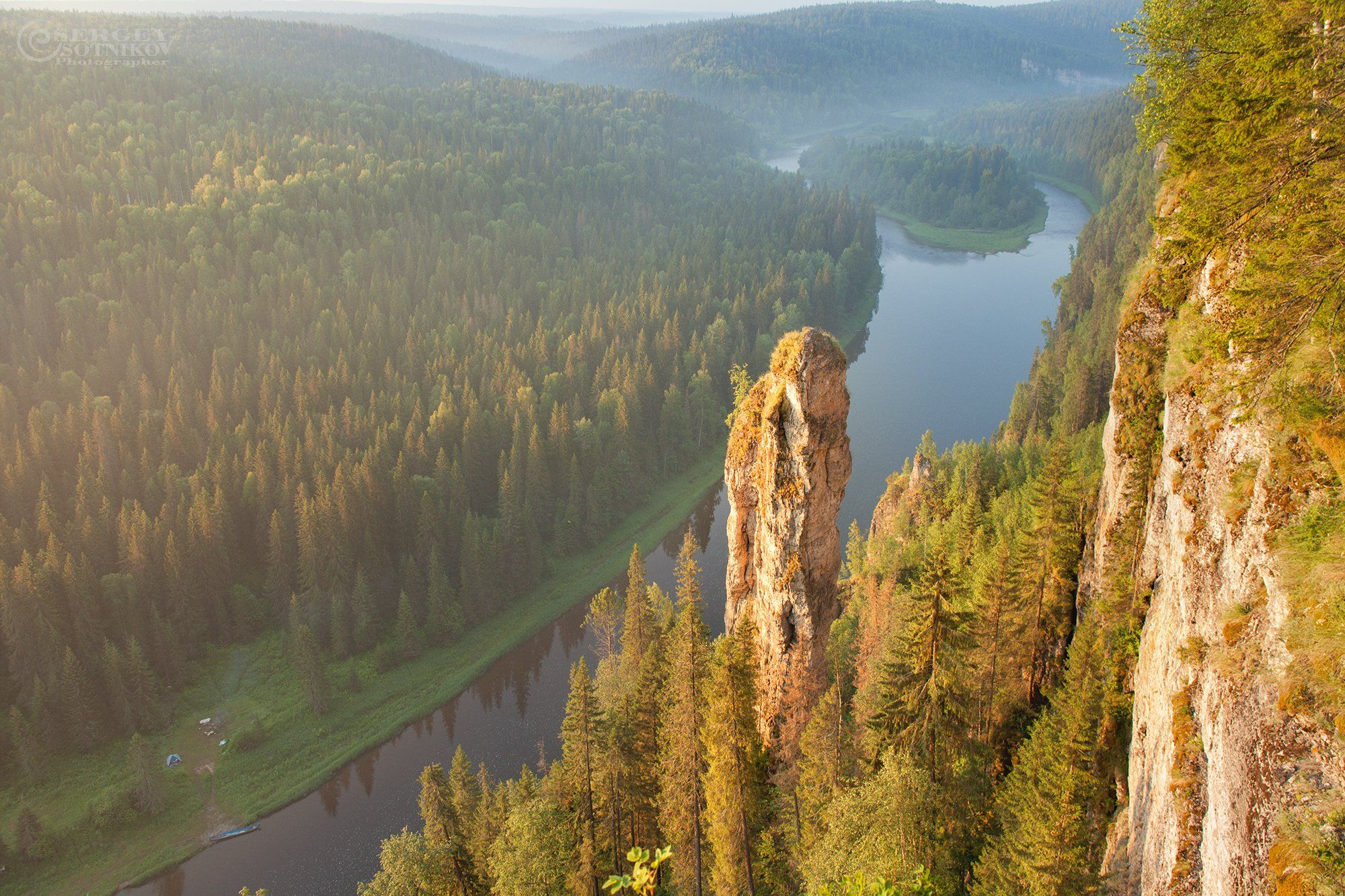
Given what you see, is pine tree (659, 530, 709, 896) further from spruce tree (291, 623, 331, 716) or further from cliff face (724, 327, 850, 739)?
spruce tree (291, 623, 331, 716)

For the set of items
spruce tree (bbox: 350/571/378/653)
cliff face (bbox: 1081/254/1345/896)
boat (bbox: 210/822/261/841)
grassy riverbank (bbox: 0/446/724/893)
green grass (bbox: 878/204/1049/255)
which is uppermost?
cliff face (bbox: 1081/254/1345/896)

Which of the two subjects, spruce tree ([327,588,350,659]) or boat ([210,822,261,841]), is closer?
boat ([210,822,261,841])

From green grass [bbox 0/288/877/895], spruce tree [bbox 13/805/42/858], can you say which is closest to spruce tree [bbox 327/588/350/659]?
green grass [bbox 0/288/877/895]

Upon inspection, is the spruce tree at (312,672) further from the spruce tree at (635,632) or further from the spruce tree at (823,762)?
the spruce tree at (823,762)

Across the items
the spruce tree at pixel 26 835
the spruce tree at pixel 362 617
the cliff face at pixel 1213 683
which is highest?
the cliff face at pixel 1213 683

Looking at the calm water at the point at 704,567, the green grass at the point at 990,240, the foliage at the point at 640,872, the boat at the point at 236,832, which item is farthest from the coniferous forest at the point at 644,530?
the green grass at the point at 990,240

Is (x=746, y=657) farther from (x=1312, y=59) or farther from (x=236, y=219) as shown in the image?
(x=236, y=219)

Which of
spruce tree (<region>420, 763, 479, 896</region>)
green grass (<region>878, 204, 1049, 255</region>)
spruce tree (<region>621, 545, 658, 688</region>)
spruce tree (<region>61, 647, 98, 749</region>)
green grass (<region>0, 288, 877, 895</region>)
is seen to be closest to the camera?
spruce tree (<region>420, 763, 479, 896</region>)
